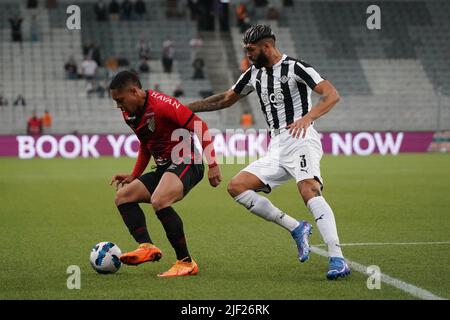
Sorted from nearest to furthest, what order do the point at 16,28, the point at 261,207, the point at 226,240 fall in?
the point at 261,207, the point at 226,240, the point at 16,28

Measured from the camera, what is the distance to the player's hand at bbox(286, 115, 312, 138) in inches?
283

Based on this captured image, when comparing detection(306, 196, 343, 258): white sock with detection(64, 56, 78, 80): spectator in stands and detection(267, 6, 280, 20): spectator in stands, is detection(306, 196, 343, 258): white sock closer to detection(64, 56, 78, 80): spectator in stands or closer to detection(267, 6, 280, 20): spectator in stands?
detection(64, 56, 78, 80): spectator in stands

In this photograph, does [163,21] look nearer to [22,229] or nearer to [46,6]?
[46,6]

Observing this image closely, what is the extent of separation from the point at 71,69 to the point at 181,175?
2745 centimetres

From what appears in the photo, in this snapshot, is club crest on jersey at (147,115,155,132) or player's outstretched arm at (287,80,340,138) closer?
player's outstretched arm at (287,80,340,138)

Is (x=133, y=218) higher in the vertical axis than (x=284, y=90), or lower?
lower

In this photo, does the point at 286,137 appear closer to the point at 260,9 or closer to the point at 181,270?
the point at 181,270

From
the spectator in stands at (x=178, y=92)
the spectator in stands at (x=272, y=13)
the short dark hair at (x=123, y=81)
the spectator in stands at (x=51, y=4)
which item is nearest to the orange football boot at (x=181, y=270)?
the short dark hair at (x=123, y=81)

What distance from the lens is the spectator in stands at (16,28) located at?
35156mm

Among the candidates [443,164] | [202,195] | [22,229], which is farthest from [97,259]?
[443,164]

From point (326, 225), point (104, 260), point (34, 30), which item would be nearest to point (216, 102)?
point (326, 225)

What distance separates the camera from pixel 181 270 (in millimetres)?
7539

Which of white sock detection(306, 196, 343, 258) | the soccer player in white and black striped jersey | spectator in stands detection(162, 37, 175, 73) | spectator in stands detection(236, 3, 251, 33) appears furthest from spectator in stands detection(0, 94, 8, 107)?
white sock detection(306, 196, 343, 258)

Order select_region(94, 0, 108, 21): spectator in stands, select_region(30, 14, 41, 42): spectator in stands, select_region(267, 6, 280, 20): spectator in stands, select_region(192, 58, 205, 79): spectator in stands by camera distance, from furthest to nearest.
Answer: select_region(267, 6, 280, 20): spectator in stands, select_region(94, 0, 108, 21): spectator in stands, select_region(192, 58, 205, 79): spectator in stands, select_region(30, 14, 41, 42): spectator in stands
